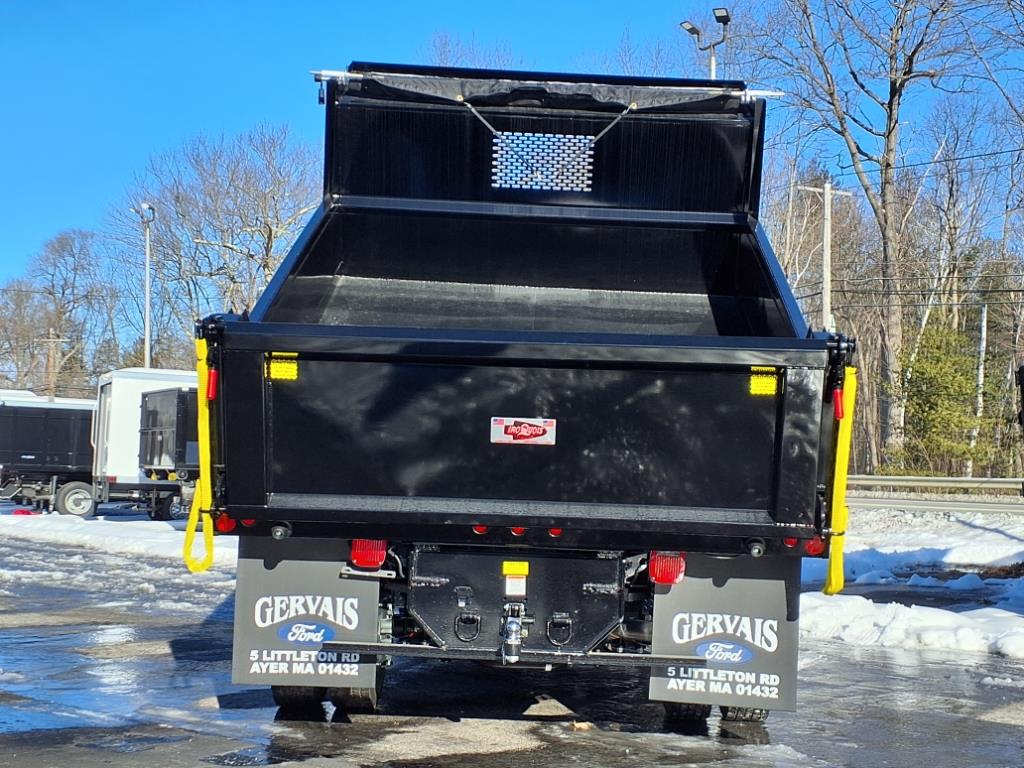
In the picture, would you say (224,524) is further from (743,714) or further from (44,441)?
(44,441)

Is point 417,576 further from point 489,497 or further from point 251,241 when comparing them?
point 251,241

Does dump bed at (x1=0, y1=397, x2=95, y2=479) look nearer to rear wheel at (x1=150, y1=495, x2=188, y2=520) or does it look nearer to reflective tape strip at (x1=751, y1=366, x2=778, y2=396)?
rear wheel at (x1=150, y1=495, x2=188, y2=520)

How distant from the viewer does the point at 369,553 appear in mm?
5266

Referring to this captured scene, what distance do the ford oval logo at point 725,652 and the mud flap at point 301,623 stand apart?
59.9 inches

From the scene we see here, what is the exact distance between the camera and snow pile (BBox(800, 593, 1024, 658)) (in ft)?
30.5

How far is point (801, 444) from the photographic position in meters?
4.78

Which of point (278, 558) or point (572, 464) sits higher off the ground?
point (572, 464)

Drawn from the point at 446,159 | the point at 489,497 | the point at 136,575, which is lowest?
the point at 136,575

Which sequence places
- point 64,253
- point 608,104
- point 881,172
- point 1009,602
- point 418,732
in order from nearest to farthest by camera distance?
point 418,732, point 608,104, point 1009,602, point 881,172, point 64,253

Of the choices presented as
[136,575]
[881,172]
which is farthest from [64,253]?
[136,575]

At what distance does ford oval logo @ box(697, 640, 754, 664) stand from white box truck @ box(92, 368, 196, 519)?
842 inches

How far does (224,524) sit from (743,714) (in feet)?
9.56

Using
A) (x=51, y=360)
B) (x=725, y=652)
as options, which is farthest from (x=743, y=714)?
(x=51, y=360)

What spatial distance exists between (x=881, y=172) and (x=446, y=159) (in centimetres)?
3234
